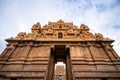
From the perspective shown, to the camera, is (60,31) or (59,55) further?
(60,31)

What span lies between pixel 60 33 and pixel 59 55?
320cm

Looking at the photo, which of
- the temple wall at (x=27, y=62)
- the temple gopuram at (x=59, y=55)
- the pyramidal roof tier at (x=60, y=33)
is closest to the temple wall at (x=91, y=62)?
the temple gopuram at (x=59, y=55)

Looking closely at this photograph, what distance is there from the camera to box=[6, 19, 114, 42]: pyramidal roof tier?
17.4 meters

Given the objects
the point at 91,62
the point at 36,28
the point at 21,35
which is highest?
the point at 36,28

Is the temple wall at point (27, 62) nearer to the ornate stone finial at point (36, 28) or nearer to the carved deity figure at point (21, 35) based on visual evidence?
the carved deity figure at point (21, 35)

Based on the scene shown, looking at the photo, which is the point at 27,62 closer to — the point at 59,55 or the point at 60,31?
the point at 59,55

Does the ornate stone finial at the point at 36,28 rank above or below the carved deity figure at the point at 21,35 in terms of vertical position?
above

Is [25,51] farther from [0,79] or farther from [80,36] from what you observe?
[80,36]

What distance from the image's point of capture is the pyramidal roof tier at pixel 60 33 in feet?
57.2

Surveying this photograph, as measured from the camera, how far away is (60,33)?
19125mm

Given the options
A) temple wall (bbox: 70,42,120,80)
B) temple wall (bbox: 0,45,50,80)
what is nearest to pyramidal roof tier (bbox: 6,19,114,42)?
temple wall (bbox: 70,42,120,80)

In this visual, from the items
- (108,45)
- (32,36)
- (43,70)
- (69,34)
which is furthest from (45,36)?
(108,45)

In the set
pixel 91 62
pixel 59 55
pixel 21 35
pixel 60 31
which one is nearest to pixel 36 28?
pixel 21 35

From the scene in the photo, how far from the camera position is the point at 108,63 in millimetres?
13711
